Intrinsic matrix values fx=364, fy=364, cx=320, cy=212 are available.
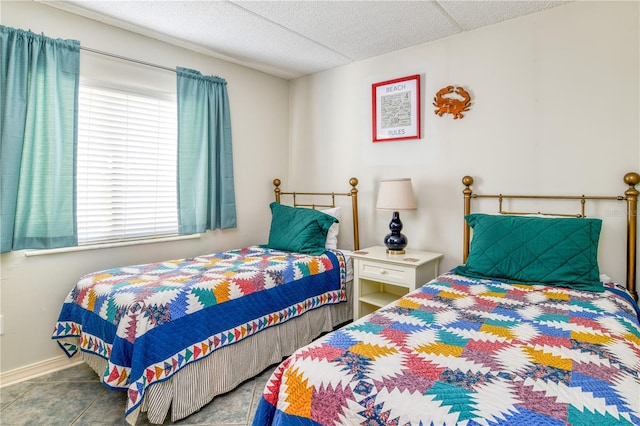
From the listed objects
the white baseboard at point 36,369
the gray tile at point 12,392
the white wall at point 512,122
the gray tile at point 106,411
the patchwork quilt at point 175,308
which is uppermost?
the white wall at point 512,122

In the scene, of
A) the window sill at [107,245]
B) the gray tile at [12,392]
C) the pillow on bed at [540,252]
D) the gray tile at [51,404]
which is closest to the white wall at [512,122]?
the pillow on bed at [540,252]

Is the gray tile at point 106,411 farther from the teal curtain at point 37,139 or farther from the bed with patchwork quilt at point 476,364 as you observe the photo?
the bed with patchwork quilt at point 476,364

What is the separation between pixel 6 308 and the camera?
7.29 feet

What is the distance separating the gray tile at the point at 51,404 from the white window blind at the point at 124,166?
0.92 metres

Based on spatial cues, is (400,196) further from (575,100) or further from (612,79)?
(612,79)

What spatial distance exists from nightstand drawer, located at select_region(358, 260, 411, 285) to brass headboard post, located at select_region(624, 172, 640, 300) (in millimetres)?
1245

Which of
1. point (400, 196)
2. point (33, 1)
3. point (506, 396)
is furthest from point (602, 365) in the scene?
point (33, 1)

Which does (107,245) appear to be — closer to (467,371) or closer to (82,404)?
(82,404)

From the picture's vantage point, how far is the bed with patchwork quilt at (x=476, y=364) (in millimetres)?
893

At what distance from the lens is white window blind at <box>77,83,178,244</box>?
8.20 ft

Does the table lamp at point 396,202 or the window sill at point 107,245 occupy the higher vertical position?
the table lamp at point 396,202

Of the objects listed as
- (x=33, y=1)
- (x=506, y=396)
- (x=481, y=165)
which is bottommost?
(x=506, y=396)

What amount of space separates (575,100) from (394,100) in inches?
49.9

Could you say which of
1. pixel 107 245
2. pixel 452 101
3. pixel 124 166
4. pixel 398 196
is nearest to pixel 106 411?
pixel 107 245
